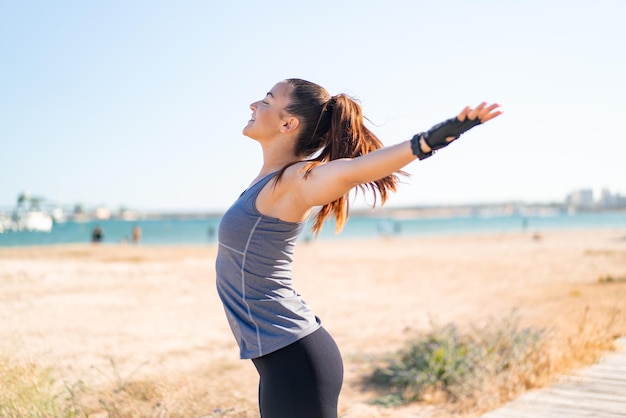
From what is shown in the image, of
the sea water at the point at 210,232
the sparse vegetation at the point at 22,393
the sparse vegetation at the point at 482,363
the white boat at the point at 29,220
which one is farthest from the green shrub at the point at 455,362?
the white boat at the point at 29,220

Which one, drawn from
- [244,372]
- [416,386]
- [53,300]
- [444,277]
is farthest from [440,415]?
[444,277]

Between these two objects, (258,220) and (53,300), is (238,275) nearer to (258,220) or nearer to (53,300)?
(258,220)

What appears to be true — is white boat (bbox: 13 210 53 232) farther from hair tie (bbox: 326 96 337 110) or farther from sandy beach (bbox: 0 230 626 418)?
hair tie (bbox: 326 96 337 110)

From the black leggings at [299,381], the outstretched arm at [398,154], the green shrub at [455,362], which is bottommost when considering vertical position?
the green shrub at [455,362]

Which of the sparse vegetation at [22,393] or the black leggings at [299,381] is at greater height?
the black leggings at [299,381]

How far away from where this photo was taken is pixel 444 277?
20016mm

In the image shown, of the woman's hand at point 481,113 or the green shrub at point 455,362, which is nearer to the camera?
the woman's hand at point 481,113

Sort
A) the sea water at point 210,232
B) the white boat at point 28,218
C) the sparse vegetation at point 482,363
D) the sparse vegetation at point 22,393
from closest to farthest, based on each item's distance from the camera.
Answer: the sparse vegetation at point 22,393 → the sparse vegetation at point 482,363 → the white boat at point 28,218 → the sea water at point 210,232

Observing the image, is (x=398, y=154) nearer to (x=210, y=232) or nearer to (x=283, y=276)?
(x=283, y=276)

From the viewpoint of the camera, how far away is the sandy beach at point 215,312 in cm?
544

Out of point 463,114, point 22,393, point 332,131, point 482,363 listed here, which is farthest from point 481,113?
point 482,363

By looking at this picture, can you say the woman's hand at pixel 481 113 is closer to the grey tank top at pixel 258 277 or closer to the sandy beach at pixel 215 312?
the grey tank top at pixel 258 277

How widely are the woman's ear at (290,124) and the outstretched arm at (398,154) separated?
426 millimetres

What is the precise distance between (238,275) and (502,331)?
4.66 m
